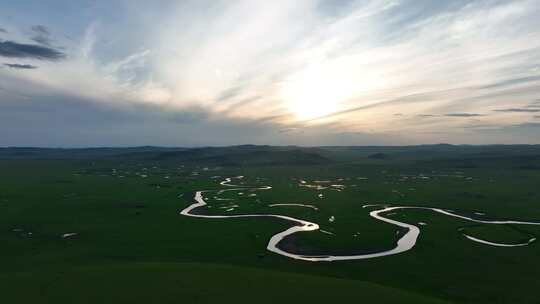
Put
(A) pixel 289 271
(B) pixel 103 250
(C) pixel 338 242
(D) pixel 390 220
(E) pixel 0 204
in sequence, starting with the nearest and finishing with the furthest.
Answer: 1. (A) pixel 289 271
2. (B) pixel 103 250
3. (C) pixel 338 242
4. (D) pixel 390 220
5. (E) pixel 0 204

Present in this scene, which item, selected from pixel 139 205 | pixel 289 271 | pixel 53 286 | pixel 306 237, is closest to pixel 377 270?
pixel 289 271

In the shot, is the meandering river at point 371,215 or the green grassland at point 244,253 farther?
the meandering river at point 371,215

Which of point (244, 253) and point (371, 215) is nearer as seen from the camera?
point (244, 253)

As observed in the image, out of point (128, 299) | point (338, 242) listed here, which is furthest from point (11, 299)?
point (338, 242)

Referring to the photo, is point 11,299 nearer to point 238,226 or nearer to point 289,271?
point 289,271

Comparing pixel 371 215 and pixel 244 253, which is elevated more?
pixel 371 215

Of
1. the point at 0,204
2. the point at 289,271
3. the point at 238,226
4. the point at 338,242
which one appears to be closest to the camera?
the point at 289,271

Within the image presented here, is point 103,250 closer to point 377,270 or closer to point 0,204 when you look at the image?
point 377,270

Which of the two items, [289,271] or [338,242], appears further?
[338,242]

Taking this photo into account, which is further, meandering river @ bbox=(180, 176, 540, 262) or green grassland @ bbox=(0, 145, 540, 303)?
meandering river @ bbox=(180, 176, 540, 262)
